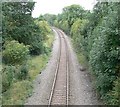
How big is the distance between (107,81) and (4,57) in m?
12.2

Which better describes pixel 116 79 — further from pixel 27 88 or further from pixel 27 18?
pixel 27 18

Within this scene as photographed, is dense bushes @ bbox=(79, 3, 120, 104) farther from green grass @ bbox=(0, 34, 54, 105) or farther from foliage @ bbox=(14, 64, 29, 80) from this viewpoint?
foliage @ bbox=(14, 64, 29, 80)

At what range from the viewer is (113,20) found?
56.5ft

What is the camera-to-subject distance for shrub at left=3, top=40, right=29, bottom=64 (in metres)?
26.4

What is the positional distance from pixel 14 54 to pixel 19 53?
557 millimetres

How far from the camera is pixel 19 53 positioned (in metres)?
26.8

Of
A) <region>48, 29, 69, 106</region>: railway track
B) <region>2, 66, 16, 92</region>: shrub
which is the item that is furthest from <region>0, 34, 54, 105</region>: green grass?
<region>48, 29, 69, 106</region>: railway track

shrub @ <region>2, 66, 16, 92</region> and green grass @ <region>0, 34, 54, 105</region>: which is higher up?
shrub @ <region>2, 66, 16, 92</region>

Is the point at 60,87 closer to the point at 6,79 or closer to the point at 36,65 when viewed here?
the point at 6,79

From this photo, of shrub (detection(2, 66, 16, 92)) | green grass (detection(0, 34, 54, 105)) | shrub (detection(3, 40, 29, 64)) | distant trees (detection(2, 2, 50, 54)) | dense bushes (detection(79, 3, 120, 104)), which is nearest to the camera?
dense bushes (detection(79, 3, 120, 104))

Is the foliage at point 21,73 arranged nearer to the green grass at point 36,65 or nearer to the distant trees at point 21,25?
the green grass at point 36,65

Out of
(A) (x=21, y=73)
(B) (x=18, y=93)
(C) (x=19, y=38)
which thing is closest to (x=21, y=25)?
(C) (x=19, y=38)

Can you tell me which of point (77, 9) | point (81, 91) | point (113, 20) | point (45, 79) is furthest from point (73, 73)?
point (77, 9)

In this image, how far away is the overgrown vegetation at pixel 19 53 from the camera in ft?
65.1
